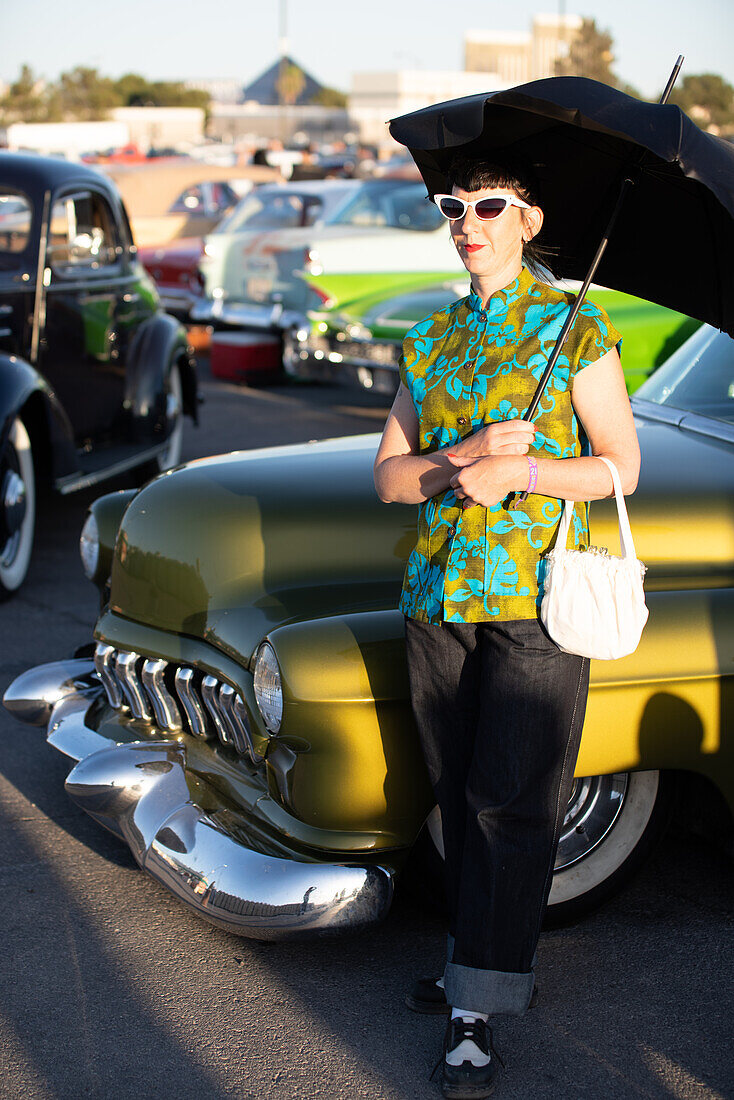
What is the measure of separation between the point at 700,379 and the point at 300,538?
1.49 metres

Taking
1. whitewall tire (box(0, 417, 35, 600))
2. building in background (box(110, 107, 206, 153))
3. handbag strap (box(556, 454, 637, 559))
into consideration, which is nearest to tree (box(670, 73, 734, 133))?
building in background (box(110, 107, 206, 153))

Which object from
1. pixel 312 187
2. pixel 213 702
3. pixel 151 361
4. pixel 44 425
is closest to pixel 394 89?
pixel 312 187

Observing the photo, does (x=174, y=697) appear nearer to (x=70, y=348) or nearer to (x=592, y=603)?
(x=592, y=603)

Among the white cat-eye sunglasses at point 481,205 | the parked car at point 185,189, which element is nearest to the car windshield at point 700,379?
the white cat-eye sunglasses at point 481,205

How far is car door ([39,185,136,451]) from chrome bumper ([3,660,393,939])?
3.65 meters

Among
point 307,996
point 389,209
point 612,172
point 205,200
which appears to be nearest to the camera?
point 612,172

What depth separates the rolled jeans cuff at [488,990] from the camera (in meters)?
2.40

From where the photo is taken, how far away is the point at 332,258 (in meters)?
10.8

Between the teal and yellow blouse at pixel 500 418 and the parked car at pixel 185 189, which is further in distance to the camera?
the parked car at pixel 185 189

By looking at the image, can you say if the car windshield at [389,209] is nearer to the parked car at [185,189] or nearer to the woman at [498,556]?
the parked car at [185,189]

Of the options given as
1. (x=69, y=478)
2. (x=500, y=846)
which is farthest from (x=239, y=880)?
(x=69, y=478)

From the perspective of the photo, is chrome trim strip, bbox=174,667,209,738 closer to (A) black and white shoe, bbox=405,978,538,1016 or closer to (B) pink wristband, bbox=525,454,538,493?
(A) black and white shoe, bbox=405,978,538,1016

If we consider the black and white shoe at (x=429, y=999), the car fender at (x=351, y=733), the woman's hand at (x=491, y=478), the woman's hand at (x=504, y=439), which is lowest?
the black and white shoe at (x=429, y=999)

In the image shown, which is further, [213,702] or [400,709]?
[213,702]
